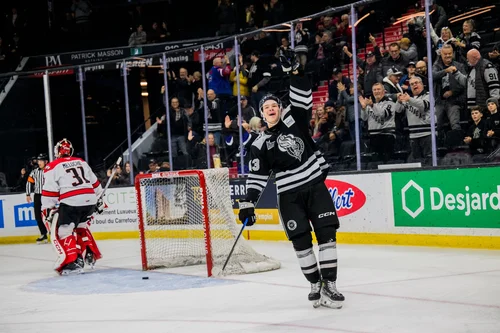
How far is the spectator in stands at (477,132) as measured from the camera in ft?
28.5

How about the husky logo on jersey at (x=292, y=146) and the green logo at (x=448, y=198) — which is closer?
the husky logo on jersey at (x=292, y=146)

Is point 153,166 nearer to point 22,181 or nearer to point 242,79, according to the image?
point 242,79

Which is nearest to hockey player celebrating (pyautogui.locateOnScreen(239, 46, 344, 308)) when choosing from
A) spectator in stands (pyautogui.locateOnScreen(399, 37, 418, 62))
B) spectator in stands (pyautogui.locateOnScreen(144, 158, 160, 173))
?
spectator in stands (pyautogui.locateOnScreen(399, 37, 418, 62))

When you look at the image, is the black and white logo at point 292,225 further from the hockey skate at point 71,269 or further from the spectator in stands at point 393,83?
the spectator in stands at point 393,83

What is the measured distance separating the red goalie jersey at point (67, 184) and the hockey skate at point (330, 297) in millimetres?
4086

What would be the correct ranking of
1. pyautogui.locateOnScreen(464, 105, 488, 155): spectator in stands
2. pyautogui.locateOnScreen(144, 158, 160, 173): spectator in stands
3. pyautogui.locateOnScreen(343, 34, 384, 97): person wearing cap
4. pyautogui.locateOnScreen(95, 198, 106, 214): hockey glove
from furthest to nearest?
pyautogui.locateOnScreen(144, 158, 160, 173): spectator in stands < pyautogui.locateOnScreen(343, 34, 384, 97): person wearing cap < pyautogui.locateOnScreen(95, 198, 106, 214): hockey glove < pyautogui.locateOnScreen(464, 105, 488, 155): spectator in stands

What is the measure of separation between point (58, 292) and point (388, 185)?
14.2ft

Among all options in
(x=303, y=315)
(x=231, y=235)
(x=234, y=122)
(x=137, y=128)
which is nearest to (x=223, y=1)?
(x=137, y=128)

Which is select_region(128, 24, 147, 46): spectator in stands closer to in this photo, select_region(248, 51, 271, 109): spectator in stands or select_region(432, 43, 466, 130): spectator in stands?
select_region(248, 51, 271, 109): spectator in stands

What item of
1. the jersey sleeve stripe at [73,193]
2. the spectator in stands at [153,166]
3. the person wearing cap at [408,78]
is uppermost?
the person wearing cap at [408,78]

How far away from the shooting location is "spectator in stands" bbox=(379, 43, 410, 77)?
9.63 m

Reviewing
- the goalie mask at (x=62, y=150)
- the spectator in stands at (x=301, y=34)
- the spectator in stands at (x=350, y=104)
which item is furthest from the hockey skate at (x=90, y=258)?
the spectator in stands at (x=301, y=34)

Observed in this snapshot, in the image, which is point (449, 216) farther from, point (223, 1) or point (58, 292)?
point (223, 1)

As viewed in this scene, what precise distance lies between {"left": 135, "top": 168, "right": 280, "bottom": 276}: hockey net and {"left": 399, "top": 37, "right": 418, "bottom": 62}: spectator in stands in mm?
2673
